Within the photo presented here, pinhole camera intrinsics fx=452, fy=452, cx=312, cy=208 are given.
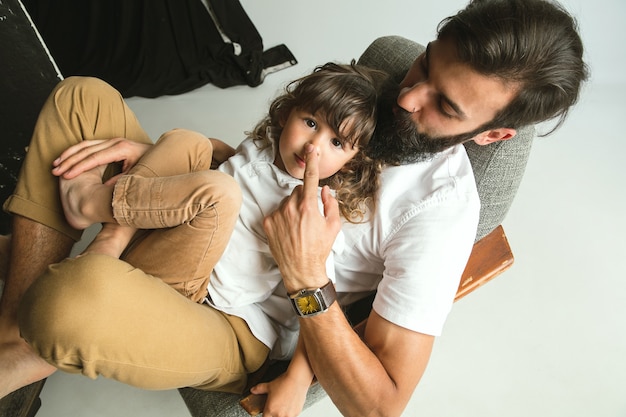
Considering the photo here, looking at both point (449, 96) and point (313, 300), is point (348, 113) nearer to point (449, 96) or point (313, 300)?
Answer: point (449, 96)

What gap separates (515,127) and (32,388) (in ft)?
5.13

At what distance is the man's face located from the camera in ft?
3.30

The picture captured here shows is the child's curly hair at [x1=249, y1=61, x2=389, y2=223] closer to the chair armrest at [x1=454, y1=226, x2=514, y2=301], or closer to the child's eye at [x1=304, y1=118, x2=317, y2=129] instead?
the child's eye at [x1=304, y1=118, x2=317, y2=129]

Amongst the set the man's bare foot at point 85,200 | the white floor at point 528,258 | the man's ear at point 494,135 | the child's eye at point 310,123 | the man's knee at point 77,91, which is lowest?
the white floor at point 528,258

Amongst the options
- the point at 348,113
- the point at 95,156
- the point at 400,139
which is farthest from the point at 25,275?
the point at 400,139

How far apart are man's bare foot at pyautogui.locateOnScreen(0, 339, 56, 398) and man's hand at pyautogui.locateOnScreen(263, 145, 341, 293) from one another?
1.85ft

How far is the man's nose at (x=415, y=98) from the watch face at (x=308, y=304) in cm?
50

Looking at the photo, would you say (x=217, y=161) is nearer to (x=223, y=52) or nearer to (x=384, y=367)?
(x=384, y=367)

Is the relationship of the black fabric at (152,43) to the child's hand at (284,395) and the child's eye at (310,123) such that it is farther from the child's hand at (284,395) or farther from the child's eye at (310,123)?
the child's hand at (284,395)

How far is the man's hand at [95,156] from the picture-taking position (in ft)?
3.36

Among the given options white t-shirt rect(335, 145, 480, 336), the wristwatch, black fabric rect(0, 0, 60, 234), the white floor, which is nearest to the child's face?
white t-shirt rect(335, 145, 480, 336)

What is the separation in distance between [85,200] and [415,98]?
0.78m

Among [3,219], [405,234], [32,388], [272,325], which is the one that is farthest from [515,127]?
[3,219]

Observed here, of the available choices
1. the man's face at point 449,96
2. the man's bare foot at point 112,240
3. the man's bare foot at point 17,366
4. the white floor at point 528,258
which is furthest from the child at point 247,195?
the white floor at point 528,258
